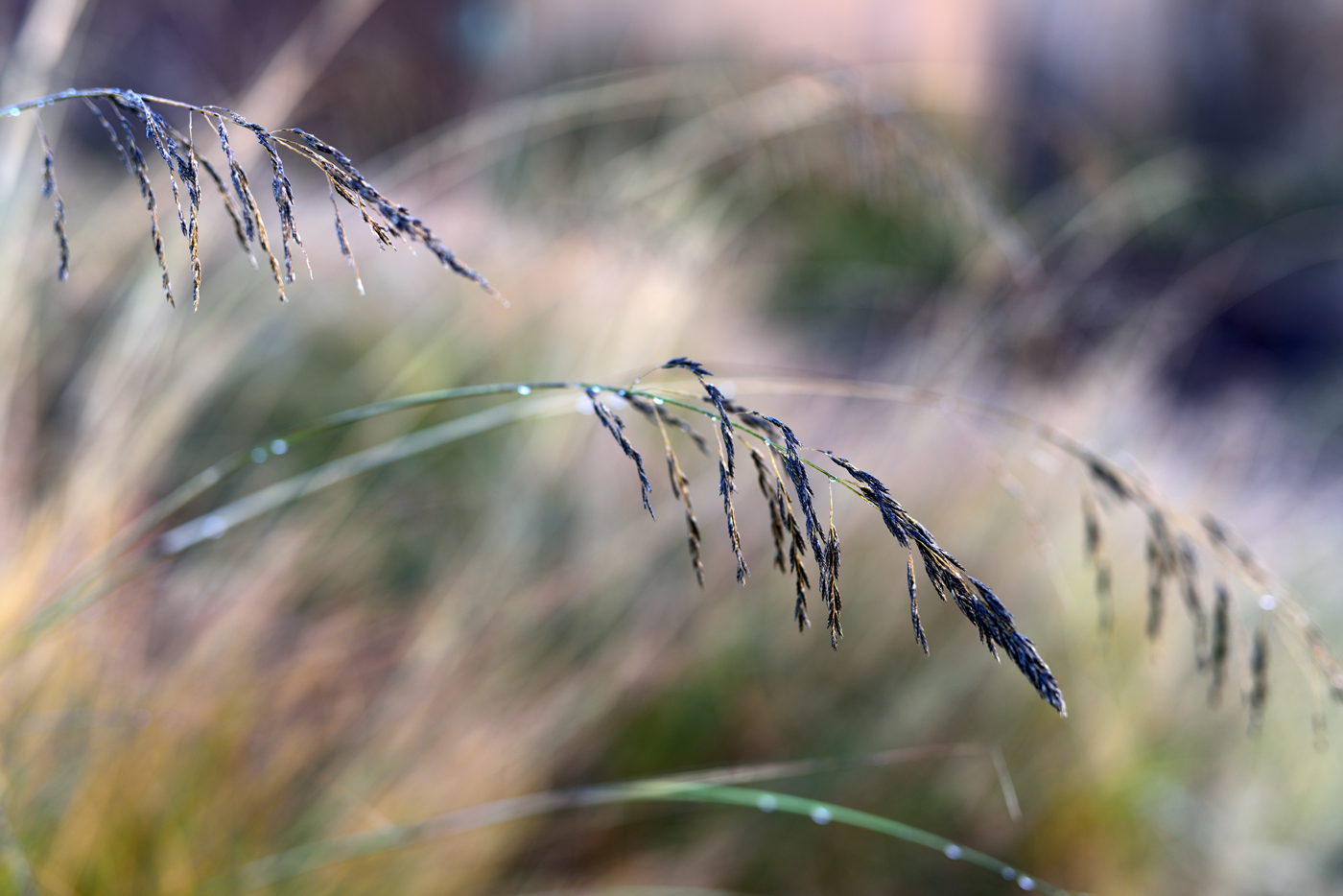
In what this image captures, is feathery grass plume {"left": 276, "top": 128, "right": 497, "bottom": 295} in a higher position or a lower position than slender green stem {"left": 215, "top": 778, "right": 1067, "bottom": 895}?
higher

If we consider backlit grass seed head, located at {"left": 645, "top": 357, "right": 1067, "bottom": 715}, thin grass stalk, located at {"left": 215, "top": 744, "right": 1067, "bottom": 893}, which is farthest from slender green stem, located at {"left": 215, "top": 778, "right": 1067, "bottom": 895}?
backlit grass seed head, located at {"left": 645, "top": 357, "right": 1067, "bottom": 715}

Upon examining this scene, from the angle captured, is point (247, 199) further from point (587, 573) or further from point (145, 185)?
point (587, 573)

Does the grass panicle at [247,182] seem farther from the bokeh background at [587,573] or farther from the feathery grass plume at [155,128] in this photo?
the bokeh background at [587,573]

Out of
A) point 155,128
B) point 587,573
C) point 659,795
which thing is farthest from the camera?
point 587,573

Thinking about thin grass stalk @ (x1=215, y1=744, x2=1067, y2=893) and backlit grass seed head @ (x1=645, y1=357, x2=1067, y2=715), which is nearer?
backlit grass seed head @ (x1=645, y1=357, x2=1067, y2=715)

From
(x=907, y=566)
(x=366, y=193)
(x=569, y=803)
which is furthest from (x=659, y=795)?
(x=366, y=193)

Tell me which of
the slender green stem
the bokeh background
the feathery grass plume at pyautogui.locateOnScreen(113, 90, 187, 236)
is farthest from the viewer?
the bokeh background

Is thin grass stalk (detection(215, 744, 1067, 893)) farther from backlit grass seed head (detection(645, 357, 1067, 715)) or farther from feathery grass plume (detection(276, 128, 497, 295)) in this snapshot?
feathery grass plume (detection(276, 128, 497, 295))

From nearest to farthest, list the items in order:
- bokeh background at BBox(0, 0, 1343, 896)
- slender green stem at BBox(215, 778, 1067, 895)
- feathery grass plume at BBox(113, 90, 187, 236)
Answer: feathery grass plume at BBox(113, 90, 187, 236)
slender green stem at BBox(215, 778, 1067, 895)
bokeh background at BBox(0, 0, 1343, 896)

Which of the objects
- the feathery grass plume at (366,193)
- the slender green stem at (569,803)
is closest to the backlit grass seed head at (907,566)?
the feathery grass plume at (366,193)
